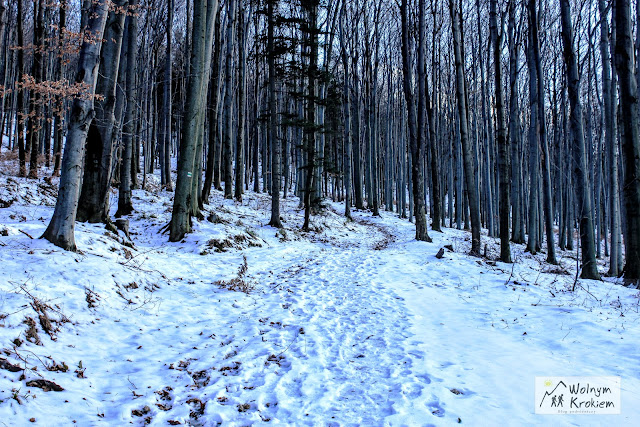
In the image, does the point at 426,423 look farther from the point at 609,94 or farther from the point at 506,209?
the point at 609,94

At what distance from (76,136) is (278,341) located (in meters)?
4.42

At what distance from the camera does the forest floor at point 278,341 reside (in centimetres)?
267

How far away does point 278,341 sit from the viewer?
4.14m

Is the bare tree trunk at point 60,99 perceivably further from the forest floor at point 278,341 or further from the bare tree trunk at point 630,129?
the bare tree trunk at point 630,129

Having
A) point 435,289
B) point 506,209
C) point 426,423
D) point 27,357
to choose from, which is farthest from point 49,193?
point 506,209

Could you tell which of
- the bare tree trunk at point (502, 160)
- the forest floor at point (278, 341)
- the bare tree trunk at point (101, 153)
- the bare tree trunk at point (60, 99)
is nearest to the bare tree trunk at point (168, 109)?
the bare tree trunk at point (60, 99)

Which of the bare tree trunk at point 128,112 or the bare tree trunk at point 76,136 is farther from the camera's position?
the bare tree trunk at point 128,112

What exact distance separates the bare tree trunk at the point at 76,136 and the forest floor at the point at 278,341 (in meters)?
0.27

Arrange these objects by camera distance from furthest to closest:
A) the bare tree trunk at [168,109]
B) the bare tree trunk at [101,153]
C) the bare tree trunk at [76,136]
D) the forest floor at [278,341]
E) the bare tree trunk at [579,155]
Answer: the bare tree trunk at [168,109]
the bare tree trunk at [579,155]
the bare tree trunk at [101,153]
the bare tree trunk at [76,136]
the forest floor at [278,341]

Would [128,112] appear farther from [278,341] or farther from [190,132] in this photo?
[278,341]

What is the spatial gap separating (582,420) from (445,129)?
102 feet

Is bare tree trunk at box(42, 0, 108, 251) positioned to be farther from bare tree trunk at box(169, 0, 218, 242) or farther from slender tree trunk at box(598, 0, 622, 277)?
slender tree trunk at box(598, 0, 622, 277)

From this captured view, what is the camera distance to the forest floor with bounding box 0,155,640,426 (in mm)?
2670

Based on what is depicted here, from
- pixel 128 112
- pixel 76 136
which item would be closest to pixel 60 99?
pixel 76 136
